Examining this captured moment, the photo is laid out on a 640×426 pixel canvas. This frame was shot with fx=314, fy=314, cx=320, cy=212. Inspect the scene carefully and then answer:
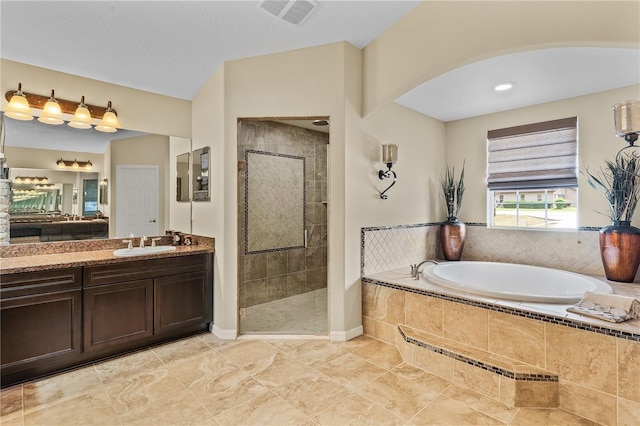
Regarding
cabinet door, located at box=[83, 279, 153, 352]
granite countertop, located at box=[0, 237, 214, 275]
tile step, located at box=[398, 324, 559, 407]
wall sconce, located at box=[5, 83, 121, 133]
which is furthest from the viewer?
wall sconce, located at box=[5, 83, 121, 133]

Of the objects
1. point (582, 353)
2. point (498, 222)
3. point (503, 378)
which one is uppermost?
point (498, 222)

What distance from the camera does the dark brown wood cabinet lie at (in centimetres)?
221

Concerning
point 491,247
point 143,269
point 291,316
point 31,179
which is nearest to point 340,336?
point 291,316

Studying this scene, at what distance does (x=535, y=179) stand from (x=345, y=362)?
9.76 ft

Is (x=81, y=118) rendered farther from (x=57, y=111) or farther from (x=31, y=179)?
(x=31, y=179)

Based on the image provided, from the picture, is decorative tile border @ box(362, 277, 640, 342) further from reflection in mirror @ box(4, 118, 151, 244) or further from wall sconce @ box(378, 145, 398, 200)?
reflection in mirror @ box(4, 118, 151, 244)

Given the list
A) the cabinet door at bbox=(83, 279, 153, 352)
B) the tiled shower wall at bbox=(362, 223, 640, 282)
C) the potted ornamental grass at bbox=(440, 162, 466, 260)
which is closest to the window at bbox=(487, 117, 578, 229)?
the tiled shower wall at bbox=(362, 223, 640, 282)

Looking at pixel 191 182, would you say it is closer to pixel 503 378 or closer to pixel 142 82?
pixel 142 82

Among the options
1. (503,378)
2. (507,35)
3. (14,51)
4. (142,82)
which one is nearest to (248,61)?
(142,82)

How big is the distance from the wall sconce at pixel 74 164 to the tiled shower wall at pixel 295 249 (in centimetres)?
158

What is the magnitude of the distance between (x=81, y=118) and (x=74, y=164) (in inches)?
17.8

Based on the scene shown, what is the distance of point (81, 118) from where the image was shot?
295 centimetres

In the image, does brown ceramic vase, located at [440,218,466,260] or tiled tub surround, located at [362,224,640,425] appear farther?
brown ceramic vase, located at [440,218,466,260]

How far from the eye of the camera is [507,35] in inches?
81.9
